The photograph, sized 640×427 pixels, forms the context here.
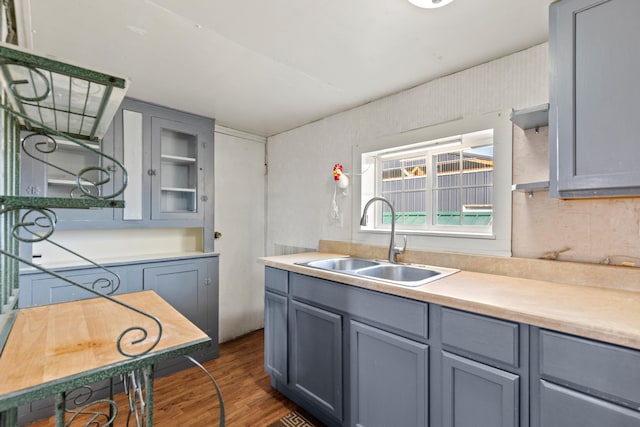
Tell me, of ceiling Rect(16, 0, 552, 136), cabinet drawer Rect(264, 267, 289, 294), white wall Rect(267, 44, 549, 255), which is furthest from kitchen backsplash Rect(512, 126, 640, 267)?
→ cabinet drawer Rect(264, 267, 289, 294)

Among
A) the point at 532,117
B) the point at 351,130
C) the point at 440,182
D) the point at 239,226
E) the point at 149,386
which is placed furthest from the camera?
the point at 239,226

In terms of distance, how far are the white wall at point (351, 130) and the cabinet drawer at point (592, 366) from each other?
109 centimetres

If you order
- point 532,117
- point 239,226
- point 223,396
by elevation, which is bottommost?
point 223,396

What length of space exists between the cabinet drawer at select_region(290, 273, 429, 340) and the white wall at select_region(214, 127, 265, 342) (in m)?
1.39

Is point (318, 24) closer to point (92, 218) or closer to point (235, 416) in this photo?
point (92, 218)

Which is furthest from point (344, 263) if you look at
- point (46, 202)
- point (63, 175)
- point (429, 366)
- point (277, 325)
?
point (63, 175)

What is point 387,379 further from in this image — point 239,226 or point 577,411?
point 239,226

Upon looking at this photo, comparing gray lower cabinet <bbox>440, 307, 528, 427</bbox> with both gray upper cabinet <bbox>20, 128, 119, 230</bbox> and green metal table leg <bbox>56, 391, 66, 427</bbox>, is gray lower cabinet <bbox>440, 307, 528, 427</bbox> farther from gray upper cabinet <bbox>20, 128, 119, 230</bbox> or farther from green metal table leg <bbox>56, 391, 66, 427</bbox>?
gray upper cabinet <bbox>20, 128, 119, 230</bbox>

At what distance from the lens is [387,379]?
1.50m

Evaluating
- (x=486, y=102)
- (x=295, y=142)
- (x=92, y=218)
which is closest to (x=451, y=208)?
(x=486, y=102)

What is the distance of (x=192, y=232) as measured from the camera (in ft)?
9.69

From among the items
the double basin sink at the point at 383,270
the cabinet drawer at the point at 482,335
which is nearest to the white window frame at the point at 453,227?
the double basin sink at the point at 383,270

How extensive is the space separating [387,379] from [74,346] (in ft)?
4.28

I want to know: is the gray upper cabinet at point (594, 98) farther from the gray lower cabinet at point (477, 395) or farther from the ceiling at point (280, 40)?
the gray lower cabinet at point (477, 395)
